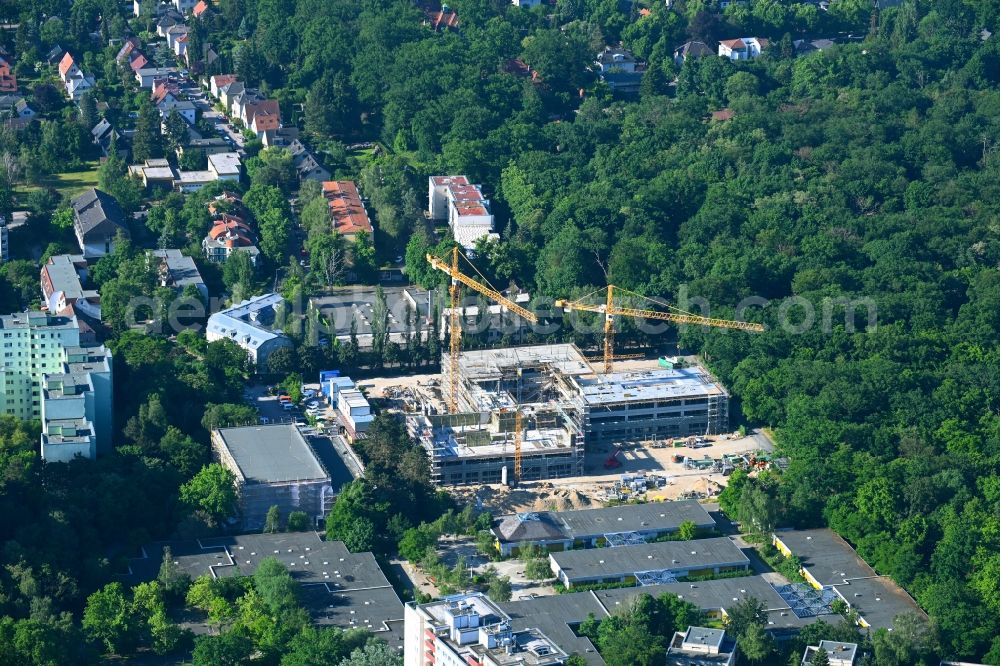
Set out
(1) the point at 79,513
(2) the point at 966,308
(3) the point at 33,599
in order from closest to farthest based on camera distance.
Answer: (3) the point at 33,599 < (1) the point at 79,513 < (2) the point at 966,308

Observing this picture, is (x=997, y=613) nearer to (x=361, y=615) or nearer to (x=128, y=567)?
(x=361, y=615)

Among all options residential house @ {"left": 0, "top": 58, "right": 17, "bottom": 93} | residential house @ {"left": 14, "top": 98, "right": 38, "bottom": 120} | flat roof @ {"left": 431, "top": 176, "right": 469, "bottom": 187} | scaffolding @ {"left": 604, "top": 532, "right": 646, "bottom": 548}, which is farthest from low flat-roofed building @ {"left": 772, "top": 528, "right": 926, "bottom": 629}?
residential house @ {"left": 0, "top": 58, "right": 17, "bottom": 93}

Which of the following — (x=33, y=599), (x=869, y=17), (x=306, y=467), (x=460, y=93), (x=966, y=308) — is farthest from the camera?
(x=869, y=17)

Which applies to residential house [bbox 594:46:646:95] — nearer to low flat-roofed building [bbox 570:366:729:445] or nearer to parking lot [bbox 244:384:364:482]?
low flat-roofed building [bbox 570:366:729:445]

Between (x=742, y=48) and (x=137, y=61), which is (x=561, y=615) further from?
(x=742, y=48)

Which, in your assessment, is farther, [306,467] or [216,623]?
[306,467]

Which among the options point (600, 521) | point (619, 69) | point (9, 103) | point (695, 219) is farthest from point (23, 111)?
point (600, 521)

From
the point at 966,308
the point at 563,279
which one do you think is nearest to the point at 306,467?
the point at 563,279
